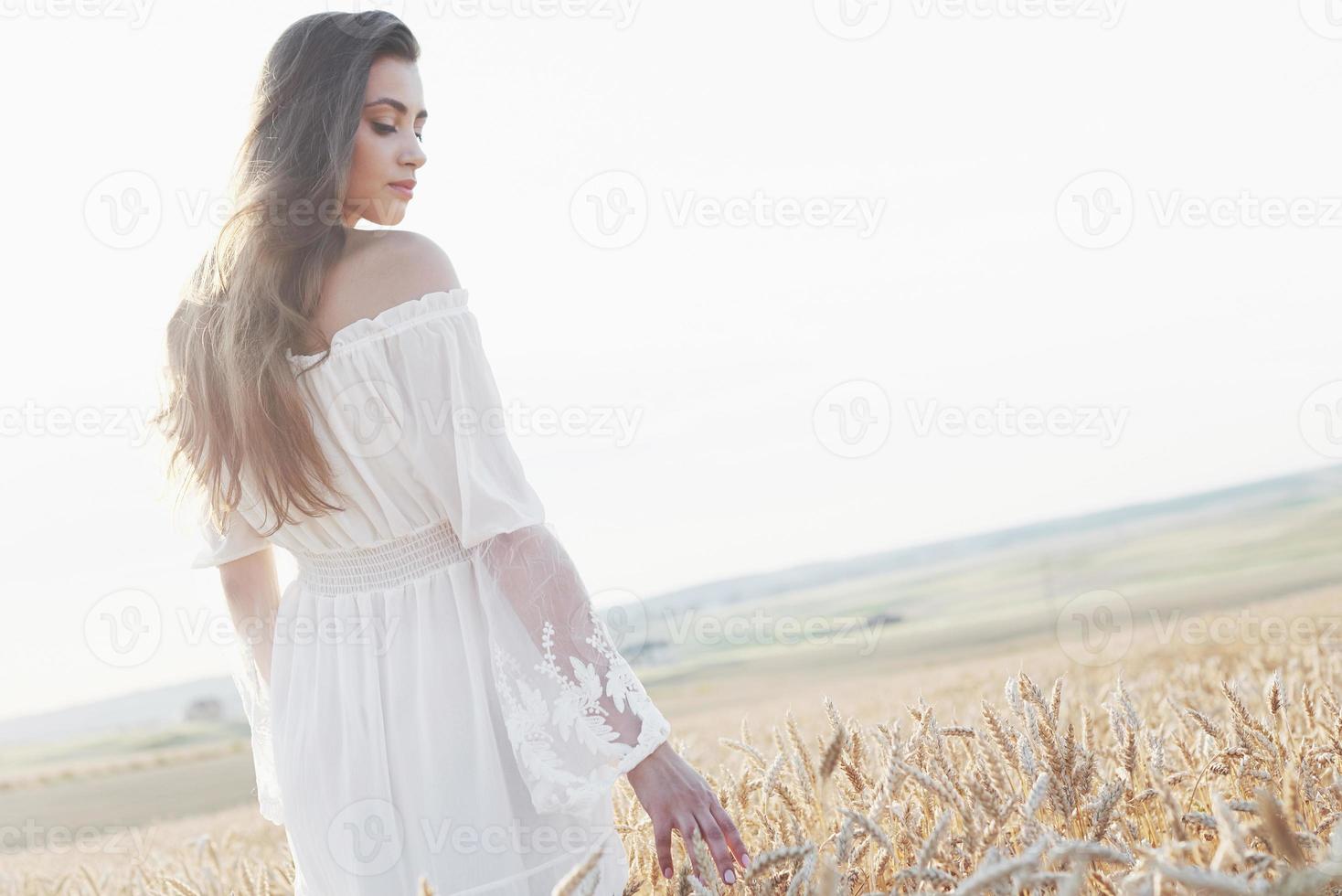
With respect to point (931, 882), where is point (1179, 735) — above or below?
below

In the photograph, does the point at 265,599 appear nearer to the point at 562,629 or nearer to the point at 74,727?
the point at 562,629

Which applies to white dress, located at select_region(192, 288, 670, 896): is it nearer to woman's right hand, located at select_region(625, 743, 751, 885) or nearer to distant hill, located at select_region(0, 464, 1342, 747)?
woman's right hand, located at select_region(625, 743, 751, 885)

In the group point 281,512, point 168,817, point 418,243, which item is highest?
point 418,243

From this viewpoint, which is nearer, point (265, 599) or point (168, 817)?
point (265, 599)

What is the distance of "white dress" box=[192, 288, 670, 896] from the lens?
202 centimetres

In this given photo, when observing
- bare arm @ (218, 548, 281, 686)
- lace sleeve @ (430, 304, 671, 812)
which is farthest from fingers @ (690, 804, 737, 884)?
bare arm @ (218, 548, 281, 686)

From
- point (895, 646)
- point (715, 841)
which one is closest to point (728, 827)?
point (715, 841)

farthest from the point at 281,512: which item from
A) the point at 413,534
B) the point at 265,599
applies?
the point at 265,599

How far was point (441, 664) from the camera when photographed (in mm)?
2129

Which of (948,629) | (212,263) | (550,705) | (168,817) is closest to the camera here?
(550,705)

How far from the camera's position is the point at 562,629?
2.04 m

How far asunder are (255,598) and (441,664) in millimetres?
641

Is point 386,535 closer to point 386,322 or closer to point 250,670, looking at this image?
point 386,322

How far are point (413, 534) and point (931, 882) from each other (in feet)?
3.65
